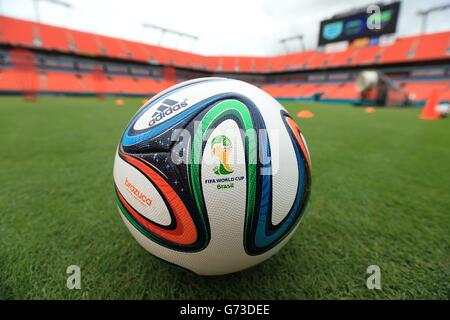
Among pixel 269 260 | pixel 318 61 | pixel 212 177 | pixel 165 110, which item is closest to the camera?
pixel 212 177

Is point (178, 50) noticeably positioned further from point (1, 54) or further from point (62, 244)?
point (62, 244)

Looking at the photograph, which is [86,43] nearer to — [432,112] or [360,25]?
[360,25]

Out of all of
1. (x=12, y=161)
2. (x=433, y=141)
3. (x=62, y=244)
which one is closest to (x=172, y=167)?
(x=62, y=244)

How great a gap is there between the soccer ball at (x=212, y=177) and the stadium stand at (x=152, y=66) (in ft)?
70.5

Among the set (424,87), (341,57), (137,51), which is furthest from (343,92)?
(137,51)

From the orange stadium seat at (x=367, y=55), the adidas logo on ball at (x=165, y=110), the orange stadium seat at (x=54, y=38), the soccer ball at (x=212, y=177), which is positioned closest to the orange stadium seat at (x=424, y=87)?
the orange stadium seat at (x=367, y=55)

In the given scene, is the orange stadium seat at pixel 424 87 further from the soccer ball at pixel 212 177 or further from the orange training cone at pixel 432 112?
the soccer ball at pixel 212 177

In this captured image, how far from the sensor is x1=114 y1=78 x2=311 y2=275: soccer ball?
3.60ft

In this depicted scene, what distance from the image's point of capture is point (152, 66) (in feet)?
126

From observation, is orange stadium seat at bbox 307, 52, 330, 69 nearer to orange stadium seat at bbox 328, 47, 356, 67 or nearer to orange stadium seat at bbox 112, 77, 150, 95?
orange stadium seat at bbox 328, 47, 356, 67

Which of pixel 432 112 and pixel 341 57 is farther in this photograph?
pixel 341 57

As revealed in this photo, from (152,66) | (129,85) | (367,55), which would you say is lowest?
(129,85)

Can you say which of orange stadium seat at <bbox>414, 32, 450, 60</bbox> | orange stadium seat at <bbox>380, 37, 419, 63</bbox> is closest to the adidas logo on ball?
orange stadium seat at <bbox>414, 32, 450, 60</bbox>

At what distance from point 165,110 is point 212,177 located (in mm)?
442
